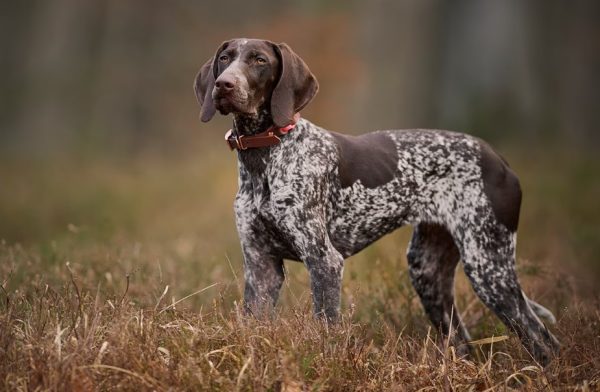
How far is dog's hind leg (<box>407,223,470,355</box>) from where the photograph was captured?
5.05 meters

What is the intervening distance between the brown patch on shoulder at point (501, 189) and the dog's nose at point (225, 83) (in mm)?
1675

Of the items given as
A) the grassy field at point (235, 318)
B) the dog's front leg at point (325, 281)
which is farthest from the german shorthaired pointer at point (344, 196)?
the grassy field at point (235, 318)

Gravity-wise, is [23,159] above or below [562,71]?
below

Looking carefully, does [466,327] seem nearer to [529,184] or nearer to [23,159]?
[529,184]

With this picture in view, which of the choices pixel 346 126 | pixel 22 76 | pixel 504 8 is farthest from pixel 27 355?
pixel 22 76

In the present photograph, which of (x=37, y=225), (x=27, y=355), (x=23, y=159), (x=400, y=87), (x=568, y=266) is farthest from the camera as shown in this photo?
(x=400, y=87)

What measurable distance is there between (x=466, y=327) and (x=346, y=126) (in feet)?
43.2

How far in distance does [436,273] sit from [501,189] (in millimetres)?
733

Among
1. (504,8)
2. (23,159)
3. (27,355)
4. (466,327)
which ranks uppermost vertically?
(504,8)

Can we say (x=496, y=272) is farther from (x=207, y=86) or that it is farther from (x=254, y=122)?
(x=207, y=86)

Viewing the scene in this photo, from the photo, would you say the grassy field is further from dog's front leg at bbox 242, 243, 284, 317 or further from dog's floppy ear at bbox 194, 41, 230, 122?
dog's floppy ear at bbox 194, 41, 230, 122

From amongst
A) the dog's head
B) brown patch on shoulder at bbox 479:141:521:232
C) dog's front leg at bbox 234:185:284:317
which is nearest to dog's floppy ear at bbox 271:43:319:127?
the dog's head

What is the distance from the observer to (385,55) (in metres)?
24.2

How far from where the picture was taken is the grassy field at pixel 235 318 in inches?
134
